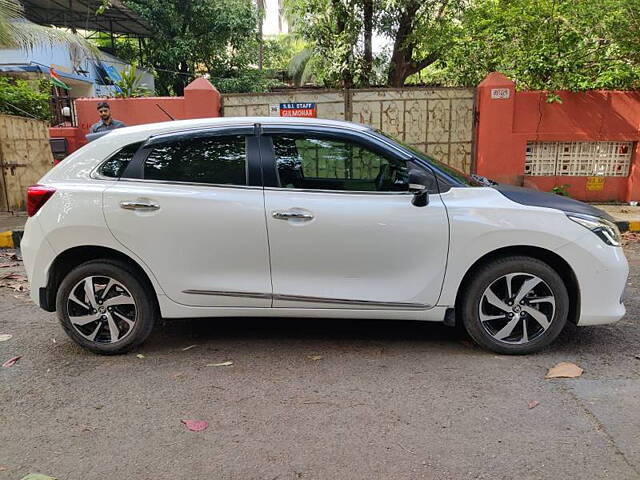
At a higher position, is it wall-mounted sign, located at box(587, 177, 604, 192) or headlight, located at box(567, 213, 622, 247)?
headlight, located at box(567, 213, 622, 247)

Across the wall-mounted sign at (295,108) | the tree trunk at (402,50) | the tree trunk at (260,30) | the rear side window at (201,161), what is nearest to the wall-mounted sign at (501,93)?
the wall-mounted sign at (295,108)

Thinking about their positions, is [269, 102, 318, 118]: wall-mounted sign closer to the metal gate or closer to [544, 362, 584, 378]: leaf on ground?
the metal gate

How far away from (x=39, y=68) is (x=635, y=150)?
53.7 ft

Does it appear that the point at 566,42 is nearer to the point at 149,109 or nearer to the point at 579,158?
the point at 579,158

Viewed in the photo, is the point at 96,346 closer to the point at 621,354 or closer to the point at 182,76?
the point at 621,354

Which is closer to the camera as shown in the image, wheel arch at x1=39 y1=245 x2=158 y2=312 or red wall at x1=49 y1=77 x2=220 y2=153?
wheel arch at x1=39 y1=245 x2=158 y2=312

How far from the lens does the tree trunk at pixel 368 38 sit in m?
12.0

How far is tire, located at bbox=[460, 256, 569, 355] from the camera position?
140 inches

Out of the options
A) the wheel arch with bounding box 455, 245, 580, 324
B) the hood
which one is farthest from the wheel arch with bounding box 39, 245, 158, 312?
the hood

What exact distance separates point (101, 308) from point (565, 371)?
10.8 ft

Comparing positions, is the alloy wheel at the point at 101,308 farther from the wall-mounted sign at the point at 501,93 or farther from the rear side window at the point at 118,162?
the wall-mounted sign at the point at 501,93

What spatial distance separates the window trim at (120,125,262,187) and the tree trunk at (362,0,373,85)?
9.44 m

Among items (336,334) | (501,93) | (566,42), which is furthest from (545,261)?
(566,42)

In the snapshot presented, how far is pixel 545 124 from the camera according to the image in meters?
9.37
